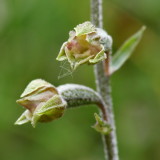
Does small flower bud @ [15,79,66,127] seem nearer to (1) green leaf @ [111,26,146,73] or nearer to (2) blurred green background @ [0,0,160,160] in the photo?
(1) green leaf @ [111,26,146,73]

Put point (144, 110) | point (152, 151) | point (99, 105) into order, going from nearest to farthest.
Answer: point (99, 105)
point (152, 151)
point (144, 110)

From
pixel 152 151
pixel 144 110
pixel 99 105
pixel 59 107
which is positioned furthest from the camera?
pixel 144 110

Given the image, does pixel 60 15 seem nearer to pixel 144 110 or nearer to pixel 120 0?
pixel 120 0

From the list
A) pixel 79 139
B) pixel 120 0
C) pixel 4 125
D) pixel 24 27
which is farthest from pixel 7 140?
pixel 120 0

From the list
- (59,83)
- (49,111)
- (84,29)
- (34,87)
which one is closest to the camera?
(84,29)

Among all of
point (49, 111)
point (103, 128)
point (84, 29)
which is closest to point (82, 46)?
point (84, 29)

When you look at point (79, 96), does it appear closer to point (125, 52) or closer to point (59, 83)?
point (125, 52)

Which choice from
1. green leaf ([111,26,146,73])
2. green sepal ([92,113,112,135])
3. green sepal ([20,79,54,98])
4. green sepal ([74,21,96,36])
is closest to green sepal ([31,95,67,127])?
green sepal ([20,79,54,98])
